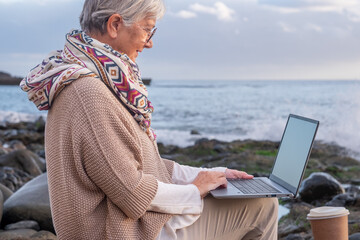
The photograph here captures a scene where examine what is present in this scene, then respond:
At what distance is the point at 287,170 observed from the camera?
297 cm

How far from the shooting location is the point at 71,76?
86.9 inches

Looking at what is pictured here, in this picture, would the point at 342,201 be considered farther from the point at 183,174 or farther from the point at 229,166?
the point at 229,166

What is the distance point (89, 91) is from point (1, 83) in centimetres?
7805

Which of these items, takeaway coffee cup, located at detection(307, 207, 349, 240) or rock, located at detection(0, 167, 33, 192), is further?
rock, located at detection(0, 167, 33, 192)

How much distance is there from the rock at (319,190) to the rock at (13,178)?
14.1 feet

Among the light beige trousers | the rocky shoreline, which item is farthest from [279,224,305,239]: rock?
the light beige trousers

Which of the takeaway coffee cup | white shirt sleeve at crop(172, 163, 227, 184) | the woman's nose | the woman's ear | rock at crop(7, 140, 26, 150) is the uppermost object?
the woman's ear

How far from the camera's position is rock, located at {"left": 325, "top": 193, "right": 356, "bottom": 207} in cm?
626

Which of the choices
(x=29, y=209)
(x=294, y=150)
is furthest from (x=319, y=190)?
(x=294, y=150)

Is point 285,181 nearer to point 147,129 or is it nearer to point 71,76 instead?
point 147,129

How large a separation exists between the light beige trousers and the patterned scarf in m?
0.58

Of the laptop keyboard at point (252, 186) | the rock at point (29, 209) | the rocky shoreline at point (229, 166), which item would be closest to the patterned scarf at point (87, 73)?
the laptop keyboard at point (252, 186)

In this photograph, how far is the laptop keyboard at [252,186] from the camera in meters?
2.68

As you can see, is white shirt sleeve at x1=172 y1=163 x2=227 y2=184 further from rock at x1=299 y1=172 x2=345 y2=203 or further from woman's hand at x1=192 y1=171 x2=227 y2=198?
rock at x1=299 y1=172 x2=345 y2=203
